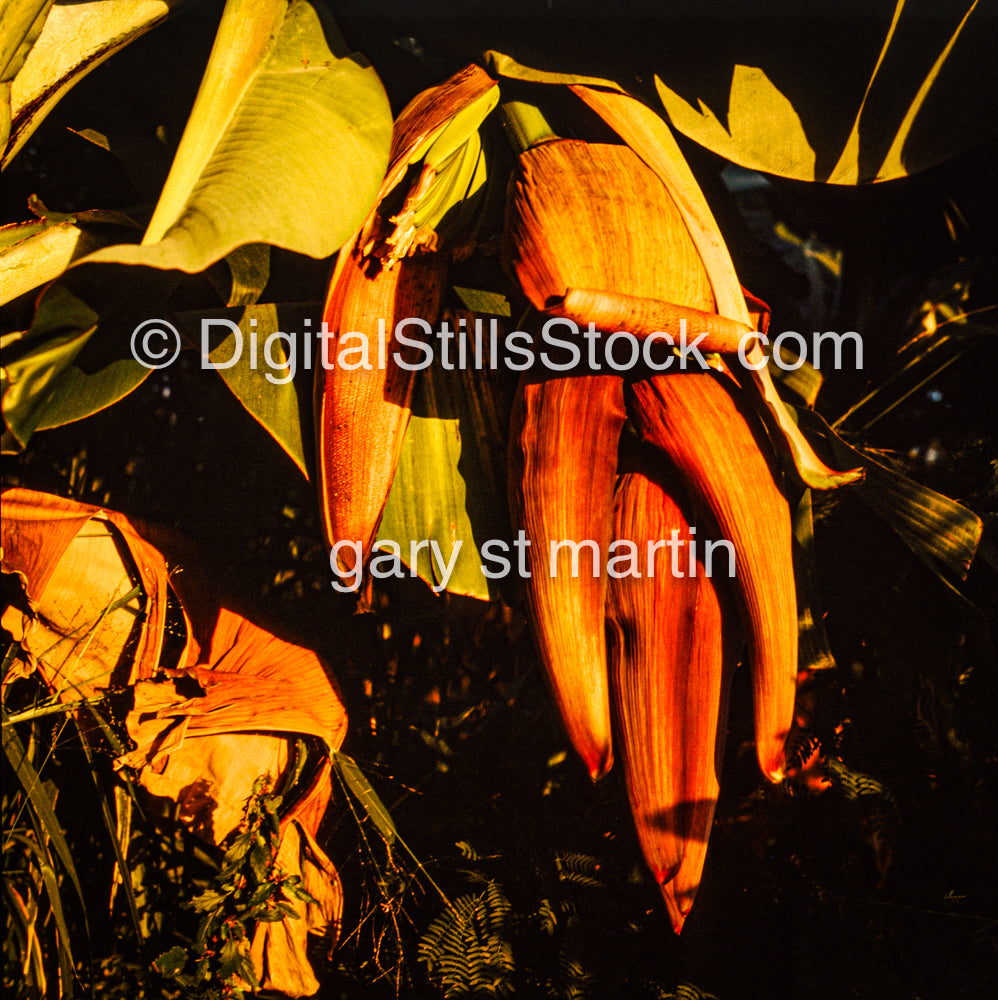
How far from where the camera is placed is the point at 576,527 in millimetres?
271

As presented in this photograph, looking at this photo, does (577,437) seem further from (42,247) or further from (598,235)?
(42,247)

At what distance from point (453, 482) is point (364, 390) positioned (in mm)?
58

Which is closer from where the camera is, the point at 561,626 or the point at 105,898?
the point at 561,626

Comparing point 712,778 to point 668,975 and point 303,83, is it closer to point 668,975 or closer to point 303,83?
point 668,975

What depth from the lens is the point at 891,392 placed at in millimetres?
367

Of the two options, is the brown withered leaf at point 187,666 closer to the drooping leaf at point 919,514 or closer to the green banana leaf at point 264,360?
the green banana leaf at point 264,360

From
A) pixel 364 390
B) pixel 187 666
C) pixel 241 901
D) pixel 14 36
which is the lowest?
pixel 241 901

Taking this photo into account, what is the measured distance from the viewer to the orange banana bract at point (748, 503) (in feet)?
0.86

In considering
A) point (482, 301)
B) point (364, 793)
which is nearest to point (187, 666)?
point (364, 793)

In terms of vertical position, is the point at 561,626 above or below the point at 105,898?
above

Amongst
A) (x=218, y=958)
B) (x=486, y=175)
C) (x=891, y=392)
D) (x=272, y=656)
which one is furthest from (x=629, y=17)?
(x=218, y=958)

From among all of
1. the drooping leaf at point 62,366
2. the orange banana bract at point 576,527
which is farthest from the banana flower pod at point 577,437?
the drooping leaf at point 62,366

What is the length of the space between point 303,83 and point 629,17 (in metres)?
0.13

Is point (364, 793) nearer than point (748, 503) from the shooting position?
No
